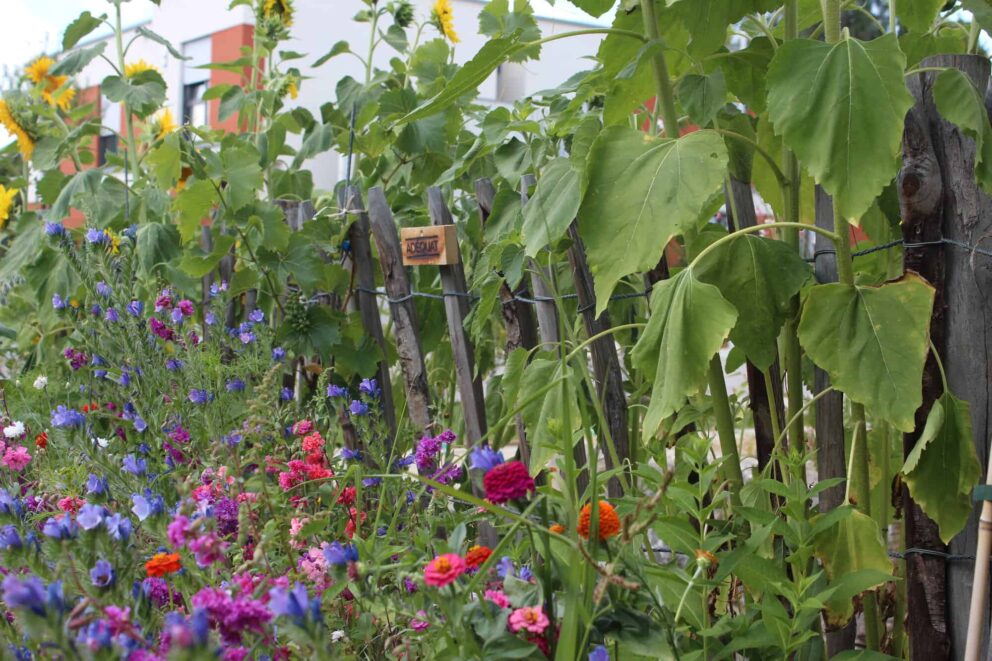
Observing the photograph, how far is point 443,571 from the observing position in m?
1.02

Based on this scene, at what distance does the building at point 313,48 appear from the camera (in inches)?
547

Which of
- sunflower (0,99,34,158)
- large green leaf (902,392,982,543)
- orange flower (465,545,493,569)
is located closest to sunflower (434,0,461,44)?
sunflower (0,99,34,158)

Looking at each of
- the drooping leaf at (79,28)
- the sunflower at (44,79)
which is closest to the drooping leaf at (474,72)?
the drooping leaf at (79,28)

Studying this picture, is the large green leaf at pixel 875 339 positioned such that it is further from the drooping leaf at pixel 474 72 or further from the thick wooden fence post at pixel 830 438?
the drooping leaf at pixel 474 72

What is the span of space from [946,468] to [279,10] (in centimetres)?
356

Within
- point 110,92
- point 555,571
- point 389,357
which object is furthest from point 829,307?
point 110,92

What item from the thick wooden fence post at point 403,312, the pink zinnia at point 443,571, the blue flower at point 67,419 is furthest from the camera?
the thick wooden fence post at point 403,312

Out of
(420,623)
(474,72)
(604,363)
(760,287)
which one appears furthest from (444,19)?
(420,623)

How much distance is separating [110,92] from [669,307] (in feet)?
9.29

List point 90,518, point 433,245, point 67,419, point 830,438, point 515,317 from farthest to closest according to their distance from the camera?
1. point 433,245
2. point 515,317
3. point 67,419
4. point 830,438
5. point 90,518

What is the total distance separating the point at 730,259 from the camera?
1732mm

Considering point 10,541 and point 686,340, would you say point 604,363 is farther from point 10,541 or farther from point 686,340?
point 10,541

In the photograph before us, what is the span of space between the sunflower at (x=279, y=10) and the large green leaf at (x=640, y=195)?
3.02 m

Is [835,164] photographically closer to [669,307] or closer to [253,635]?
[669,307]
